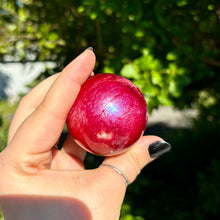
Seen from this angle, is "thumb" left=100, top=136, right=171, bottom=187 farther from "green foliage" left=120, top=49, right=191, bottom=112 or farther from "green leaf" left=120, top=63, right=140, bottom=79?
"green leaf" left=120, top=63, right=140, bottom=79

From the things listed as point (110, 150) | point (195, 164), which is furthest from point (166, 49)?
point (195, 164)

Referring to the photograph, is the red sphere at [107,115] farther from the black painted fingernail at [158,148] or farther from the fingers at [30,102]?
the fingers at [30,102]

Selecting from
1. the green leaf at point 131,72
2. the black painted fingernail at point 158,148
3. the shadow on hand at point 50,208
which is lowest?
the shadow on hand at point 50,208

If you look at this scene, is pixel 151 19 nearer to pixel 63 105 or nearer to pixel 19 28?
pixel 63 105

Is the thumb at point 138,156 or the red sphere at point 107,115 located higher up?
the red sphere at point 107,115

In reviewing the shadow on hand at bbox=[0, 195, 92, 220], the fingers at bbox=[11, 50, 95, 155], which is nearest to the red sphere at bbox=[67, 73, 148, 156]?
the fingers at bbox=[11, 50, 95, 155]

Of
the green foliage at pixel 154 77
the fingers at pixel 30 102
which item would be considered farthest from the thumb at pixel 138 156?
the fingers at pixel 30 102

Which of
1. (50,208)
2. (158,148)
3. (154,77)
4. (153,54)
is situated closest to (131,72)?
(154,77)
